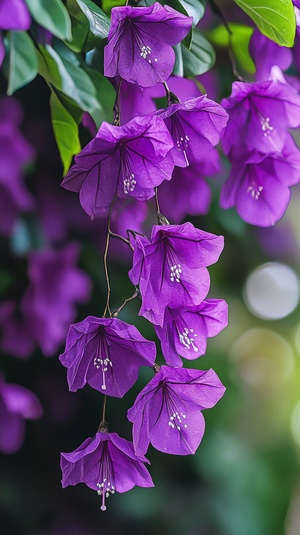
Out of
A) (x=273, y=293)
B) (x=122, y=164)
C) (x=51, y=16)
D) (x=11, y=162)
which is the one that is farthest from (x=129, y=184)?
(x=273, y=293)

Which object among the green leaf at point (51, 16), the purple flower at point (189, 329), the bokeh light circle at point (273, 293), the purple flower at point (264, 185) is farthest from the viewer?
the bokeh light circle at point (273, 293)

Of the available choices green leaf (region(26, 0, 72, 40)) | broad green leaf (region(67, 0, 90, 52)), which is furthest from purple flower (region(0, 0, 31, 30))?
broad green leaf (region(67, 0, 90, 52))

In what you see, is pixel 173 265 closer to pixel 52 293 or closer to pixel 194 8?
pixel 194 8

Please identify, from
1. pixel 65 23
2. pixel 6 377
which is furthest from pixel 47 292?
pixel 65 23

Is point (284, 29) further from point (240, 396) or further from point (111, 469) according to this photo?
point (240, 396)

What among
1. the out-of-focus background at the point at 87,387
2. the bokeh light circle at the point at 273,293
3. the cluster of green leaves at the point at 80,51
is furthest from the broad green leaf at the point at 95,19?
the bokeh light circle at the point at 273,293

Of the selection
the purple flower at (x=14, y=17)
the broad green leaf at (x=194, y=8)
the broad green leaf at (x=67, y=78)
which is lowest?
the broad green leaf at (x=67, y=78)

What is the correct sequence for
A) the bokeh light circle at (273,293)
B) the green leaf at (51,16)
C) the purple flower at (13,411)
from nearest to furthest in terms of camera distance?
1. the green leaf at (51,16)
2. the purple flower at (13,411)
3. the bokeh light circle at (273,293)

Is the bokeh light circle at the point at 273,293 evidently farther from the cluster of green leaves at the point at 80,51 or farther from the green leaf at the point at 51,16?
the green leaf at the point at 51,16

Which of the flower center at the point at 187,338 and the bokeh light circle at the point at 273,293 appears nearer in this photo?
the flower center at the point at 187,338
